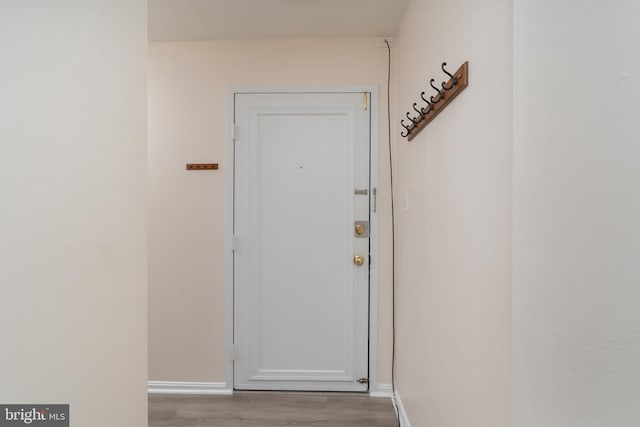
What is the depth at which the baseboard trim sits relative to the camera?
8.45ft

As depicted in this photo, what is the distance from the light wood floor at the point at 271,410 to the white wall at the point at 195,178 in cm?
21

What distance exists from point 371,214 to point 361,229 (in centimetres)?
12

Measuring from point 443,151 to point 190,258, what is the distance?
6.75ft

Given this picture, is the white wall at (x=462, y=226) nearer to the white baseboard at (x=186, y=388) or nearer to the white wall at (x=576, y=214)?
the white wall at (x=576, y=214)

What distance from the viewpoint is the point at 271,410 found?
2.88m

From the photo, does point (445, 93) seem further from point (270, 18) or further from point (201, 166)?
point (201, 166)

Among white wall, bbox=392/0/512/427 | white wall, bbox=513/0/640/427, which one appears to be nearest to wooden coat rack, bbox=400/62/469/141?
white wall, bbox=392/0/512/427

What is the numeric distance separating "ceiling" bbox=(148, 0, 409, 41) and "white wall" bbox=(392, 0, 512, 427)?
356 mm

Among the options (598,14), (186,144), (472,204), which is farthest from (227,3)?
(598,14)

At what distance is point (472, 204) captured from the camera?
1.38 m

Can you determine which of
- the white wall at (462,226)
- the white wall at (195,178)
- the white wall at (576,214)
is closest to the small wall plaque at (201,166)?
the white wall at (195,178)

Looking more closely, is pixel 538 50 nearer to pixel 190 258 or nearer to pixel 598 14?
pixel 598 14

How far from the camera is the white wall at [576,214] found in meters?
0.64

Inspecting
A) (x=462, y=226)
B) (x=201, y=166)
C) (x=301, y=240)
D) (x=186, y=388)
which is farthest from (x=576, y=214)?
(x=186, y=388)
